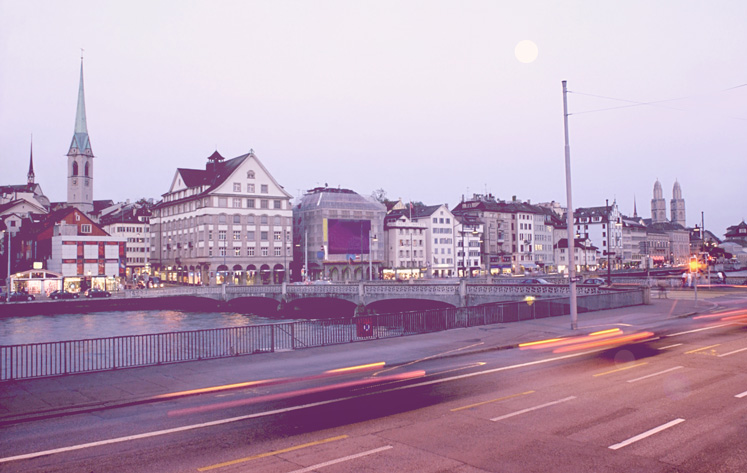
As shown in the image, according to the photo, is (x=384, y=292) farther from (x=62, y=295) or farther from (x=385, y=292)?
(x=62, y=295)

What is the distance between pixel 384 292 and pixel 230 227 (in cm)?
4968

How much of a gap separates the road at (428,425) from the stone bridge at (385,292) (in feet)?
112

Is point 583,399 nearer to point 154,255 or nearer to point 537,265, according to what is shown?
point 154,255

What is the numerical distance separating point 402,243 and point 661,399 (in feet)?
388

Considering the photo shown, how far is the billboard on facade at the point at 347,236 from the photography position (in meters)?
120

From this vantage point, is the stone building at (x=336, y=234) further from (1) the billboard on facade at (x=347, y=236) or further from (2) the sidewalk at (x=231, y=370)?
(2) the sidewalk at (x=231, y=370)

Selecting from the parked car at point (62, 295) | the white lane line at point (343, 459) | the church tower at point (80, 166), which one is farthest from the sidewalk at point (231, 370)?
the church tower at point (80, 166)

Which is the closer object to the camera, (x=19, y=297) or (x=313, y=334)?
(x=313, y=334)

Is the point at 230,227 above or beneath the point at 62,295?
above

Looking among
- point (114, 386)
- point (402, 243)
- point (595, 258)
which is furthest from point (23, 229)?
point (595, 258)

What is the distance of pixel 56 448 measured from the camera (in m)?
11.7

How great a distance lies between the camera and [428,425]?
1295cm

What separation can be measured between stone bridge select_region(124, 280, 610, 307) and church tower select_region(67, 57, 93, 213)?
224ft

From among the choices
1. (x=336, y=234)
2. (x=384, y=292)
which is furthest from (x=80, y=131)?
(x=384, y=292)
